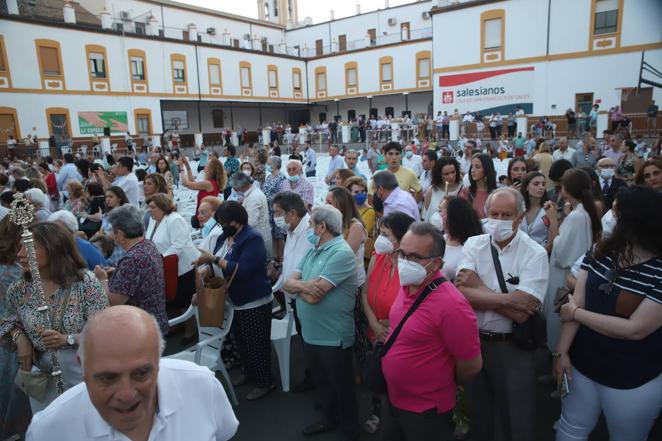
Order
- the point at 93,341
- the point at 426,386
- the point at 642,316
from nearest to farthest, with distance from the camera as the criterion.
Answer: the point at 93,341 → the point at 642,316 → the point at 426,386

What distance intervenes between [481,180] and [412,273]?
3259mm

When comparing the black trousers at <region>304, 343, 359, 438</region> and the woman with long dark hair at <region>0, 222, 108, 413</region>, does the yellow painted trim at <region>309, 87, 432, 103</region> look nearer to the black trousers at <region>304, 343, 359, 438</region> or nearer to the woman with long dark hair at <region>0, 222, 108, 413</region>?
the black trousers at <region>304, 343, 359, 438</region>

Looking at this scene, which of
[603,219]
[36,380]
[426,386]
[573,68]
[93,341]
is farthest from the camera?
[573,68]

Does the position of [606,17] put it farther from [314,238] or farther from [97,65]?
[97,65]

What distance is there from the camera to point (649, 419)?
7.80ft

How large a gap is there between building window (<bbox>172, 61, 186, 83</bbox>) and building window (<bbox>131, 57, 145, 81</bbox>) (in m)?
2.50

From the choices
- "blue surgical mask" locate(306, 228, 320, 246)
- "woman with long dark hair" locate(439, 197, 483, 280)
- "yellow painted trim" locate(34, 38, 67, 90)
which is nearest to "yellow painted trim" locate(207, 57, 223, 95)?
"yellow painted trim" locate(34, 38, 67, 90)

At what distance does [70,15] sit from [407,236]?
3544cm

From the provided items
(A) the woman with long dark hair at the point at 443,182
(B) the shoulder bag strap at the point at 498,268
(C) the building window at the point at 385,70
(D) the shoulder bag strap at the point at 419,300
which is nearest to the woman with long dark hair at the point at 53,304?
(D) the shoulder bag strap at the point at 419,300

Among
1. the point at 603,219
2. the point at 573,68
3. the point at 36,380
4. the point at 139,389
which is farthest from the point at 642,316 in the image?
the point at 573,68

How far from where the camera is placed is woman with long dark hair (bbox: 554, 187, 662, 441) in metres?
2.27

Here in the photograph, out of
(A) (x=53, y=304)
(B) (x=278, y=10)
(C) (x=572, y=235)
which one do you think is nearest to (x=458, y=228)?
(C) (x=572, y=235)

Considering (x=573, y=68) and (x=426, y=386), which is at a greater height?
(x=573, y=68)

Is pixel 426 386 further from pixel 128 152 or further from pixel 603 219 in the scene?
pixel 128 152
